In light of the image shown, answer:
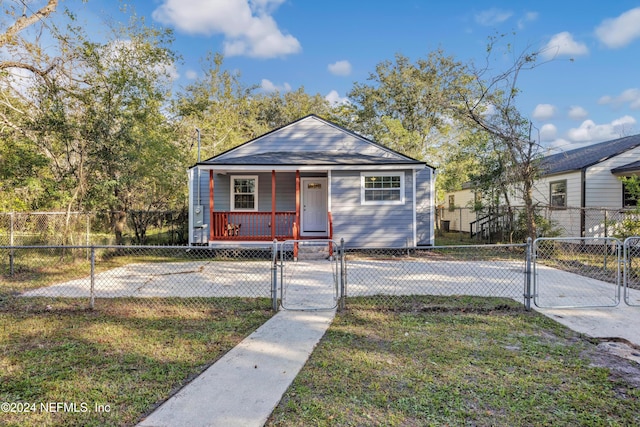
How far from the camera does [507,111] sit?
1123 centimetres

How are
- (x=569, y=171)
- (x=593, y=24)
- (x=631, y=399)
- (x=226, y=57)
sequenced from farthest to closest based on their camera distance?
(x=226, y=57)
(x=569, y=171)
(x=593, y=24)
(x=631, y=399)

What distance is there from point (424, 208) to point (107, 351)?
10.4m

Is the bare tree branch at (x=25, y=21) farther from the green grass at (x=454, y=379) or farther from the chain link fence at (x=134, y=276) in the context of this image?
the green grass at (x=454, y=379)

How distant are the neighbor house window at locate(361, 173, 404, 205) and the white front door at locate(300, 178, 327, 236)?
1.92 m

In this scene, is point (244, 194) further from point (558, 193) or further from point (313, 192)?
point (558, 193)

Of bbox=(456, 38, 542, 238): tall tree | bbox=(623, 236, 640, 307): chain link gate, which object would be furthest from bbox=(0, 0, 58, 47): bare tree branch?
bbox=(623, 236, 640, 307): chain link gate

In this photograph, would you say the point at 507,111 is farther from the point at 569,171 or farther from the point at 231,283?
the point at 231,283

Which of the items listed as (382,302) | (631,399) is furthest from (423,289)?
(631,399)

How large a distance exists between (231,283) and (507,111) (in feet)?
33.8

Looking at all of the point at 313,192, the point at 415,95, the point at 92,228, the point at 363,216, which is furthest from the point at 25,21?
the point at 415,95

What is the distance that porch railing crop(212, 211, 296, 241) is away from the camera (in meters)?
10.9

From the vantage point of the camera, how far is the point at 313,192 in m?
12.6

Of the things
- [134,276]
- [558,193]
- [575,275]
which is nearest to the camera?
[575,275]

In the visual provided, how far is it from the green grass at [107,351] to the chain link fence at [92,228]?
14.3 ft
